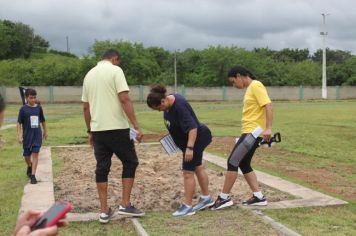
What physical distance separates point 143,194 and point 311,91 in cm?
5747

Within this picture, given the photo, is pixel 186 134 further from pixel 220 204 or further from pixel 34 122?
pixel 34 122

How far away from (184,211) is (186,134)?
90cm

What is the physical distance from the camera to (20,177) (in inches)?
360

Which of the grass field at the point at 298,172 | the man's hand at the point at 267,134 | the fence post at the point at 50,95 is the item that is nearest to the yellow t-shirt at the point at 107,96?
the grass field at the point at 298,172

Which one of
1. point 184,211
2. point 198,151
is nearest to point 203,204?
point 184,211

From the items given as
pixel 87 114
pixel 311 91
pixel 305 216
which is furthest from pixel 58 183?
pixel 311 91

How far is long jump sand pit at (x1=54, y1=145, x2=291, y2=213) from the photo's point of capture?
7.07m

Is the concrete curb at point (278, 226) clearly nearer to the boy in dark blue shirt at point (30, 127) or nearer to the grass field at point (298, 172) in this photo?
the grass field at point (298, 172)

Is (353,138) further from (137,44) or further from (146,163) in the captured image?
(137,44)

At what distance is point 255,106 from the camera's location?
6.84 m

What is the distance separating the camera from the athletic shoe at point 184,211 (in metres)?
6.36

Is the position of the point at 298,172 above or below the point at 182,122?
below

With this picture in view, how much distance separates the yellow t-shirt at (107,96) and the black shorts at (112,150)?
0.08 meters

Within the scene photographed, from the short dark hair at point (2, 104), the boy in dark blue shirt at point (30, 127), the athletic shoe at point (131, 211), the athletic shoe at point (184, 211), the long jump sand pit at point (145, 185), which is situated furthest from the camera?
the boy in dark blue shirt at point (30, 127)
